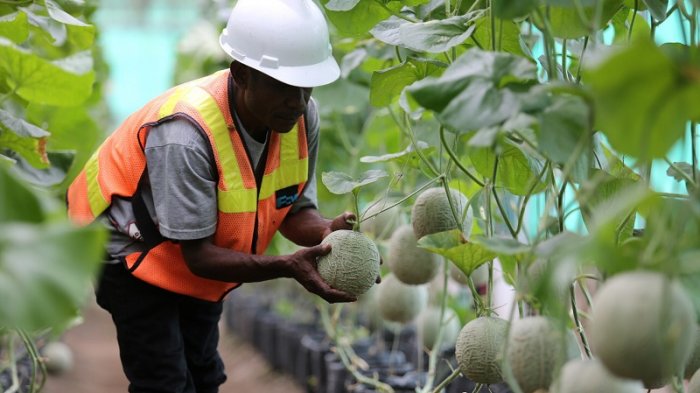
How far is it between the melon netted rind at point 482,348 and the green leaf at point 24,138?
1.22 m

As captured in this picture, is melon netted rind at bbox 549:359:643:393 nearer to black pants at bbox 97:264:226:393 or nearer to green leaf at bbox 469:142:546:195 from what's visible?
green leaf at bbox 469:142:546:195

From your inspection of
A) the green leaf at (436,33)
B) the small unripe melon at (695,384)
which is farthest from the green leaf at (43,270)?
the small unripe melon at (695,384)

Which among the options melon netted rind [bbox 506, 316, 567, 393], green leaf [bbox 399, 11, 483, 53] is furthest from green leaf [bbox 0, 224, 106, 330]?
green leaf [bbox 399, 11, 483, 53]

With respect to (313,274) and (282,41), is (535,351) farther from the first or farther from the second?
(282,41)

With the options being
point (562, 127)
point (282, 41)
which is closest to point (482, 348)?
point (562, 127)

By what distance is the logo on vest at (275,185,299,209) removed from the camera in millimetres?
2453

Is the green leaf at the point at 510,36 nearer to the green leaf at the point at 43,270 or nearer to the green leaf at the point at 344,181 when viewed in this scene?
the green leaf at the point at 344,181

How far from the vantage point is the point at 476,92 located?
1499 mm

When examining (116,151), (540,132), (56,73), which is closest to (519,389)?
(540,132)

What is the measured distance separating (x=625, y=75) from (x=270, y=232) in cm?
151

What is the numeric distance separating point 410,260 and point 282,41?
26.4 inches

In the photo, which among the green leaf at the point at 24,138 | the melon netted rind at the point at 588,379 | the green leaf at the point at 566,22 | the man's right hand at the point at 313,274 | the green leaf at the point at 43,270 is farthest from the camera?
the green leaf at the point at 24,138

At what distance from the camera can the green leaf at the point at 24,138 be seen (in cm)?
239

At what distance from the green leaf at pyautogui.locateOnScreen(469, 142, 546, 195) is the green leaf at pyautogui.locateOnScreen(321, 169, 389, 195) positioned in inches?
8.2
